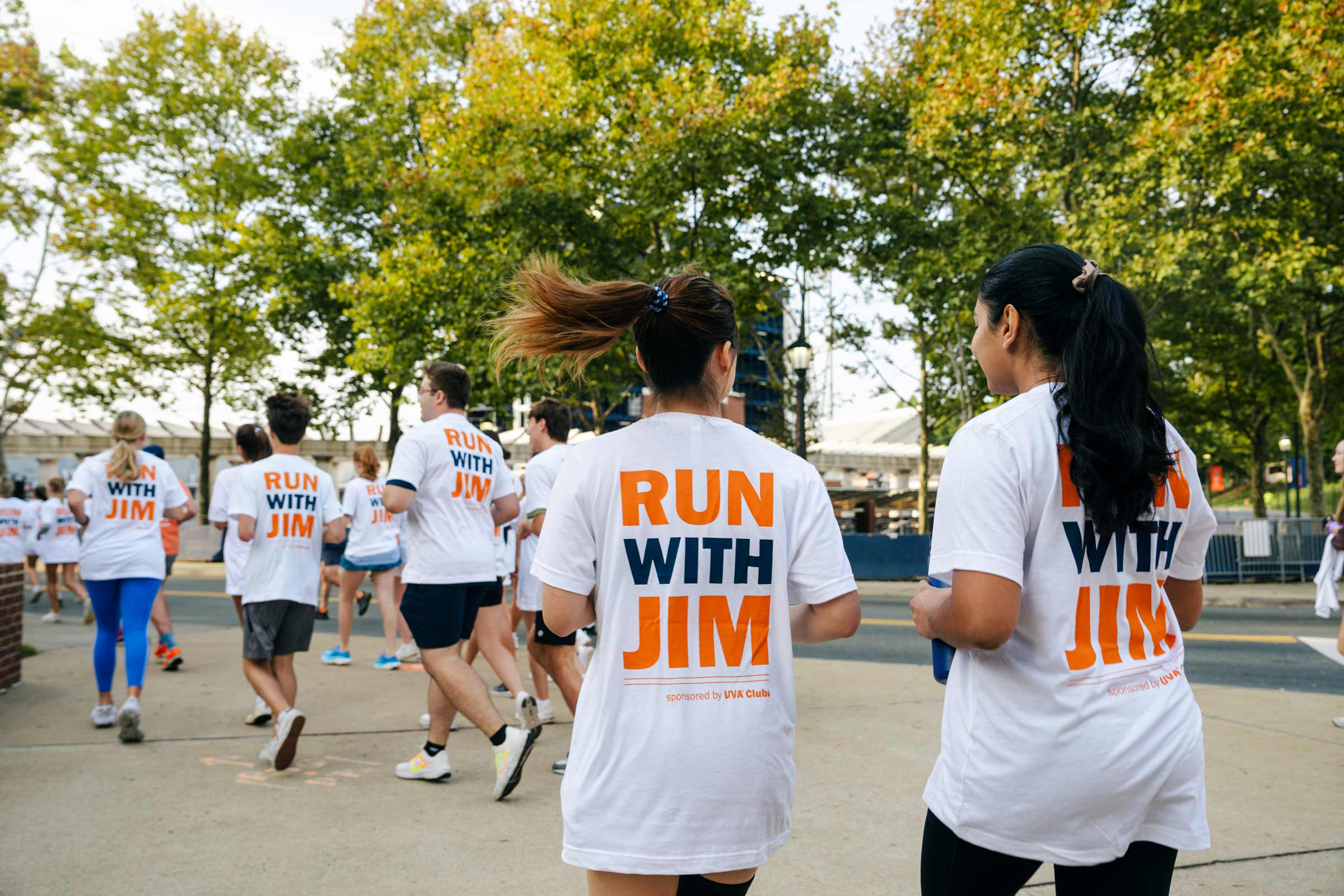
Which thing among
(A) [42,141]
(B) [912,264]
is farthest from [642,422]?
(A) [42,141]

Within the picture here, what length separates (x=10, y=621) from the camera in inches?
305

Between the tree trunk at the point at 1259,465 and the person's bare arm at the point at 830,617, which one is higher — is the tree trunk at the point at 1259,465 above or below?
above

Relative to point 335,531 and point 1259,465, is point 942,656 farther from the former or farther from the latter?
point 1259,465

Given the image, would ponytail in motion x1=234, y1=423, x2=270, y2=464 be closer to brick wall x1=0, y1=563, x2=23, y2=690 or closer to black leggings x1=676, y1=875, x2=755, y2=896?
brick wall x1=0, y1=563, x2=23, y2=690

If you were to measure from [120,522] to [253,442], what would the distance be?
0.93 m

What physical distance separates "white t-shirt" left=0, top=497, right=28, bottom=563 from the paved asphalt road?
1666 millimetres

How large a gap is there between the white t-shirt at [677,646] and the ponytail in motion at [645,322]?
11 cm

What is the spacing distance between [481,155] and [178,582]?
1081 cm

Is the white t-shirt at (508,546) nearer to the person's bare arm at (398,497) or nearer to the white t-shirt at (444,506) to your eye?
the white t-shirt at (444,506)

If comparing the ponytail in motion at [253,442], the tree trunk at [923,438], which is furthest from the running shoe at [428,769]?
the tree trunk at [923,438]

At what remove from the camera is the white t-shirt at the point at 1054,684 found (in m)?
1.86

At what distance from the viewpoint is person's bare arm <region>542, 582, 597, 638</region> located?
82.8 inches

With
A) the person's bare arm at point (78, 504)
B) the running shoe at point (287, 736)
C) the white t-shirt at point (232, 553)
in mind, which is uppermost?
the person's bare arm at point (78, 504)

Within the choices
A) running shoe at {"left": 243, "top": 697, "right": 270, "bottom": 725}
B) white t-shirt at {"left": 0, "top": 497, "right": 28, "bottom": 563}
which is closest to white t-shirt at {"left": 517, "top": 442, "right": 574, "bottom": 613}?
running shoe at {"left": 243, "top": 697, "right": 270, "bottom": 725}
